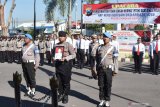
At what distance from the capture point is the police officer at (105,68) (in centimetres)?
980

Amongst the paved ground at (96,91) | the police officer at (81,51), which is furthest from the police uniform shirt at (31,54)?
the police officer at (81,51)

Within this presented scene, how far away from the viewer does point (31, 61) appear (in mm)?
11648

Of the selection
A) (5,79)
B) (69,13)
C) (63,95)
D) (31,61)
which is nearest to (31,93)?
(31,61)

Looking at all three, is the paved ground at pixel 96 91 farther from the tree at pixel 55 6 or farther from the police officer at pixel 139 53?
the tree at pixel 55 6

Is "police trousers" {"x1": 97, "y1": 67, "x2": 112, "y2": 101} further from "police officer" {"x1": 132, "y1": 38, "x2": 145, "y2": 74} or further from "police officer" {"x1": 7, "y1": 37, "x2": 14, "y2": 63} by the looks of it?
"police officer" {"x1": 7, "y1": 37, "x2": 14, "y2": 63}

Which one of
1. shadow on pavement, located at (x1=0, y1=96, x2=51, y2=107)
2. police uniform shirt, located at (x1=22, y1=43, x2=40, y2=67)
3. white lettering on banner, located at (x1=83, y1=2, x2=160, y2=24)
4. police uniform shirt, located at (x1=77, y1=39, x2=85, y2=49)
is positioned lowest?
shadow on pavement, located at (x1=0, y1=96, x2=51, y2=107)

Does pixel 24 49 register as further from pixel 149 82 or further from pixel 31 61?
pixel 149 82

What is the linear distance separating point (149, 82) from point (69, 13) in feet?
113

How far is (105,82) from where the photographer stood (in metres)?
9.91

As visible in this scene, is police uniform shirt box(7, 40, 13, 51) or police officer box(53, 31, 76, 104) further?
police uniform shirt box(7, 40, 13, 51)

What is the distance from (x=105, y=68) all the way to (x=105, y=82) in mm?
359

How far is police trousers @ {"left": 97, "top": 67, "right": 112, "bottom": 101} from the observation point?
32.2 ft

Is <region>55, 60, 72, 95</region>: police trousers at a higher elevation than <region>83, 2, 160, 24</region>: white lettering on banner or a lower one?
lower

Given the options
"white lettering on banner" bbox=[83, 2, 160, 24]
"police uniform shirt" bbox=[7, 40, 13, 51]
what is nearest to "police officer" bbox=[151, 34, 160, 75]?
"white lettering on banner" bbox=[83, 2, 160, 24]
